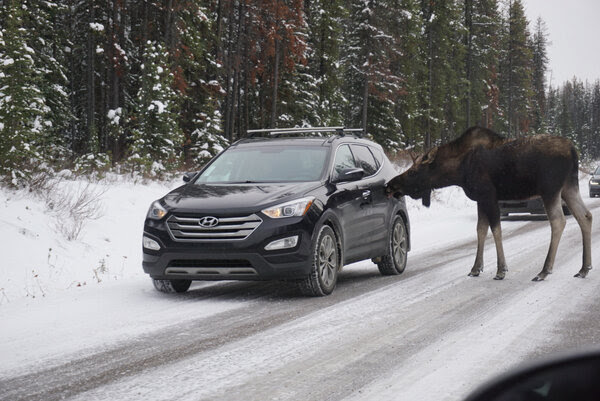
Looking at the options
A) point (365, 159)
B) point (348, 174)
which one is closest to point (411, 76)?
point (365, 159)

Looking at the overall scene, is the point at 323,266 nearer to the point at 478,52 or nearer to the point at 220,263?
the point at 220,263

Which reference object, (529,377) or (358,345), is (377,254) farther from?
(529,377)

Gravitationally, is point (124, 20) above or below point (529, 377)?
above

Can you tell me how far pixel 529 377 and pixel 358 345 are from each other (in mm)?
4492

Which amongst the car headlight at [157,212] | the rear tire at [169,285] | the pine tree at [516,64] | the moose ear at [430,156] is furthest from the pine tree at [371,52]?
the car headlight at [157,212]

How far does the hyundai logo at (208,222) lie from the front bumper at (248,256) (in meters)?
0.19

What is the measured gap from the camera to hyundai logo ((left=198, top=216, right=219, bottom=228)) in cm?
779

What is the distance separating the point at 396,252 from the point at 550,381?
914 centimetres

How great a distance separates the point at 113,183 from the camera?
1608 cm

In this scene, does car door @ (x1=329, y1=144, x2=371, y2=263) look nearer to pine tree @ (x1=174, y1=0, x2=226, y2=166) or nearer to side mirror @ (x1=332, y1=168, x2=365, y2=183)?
side mirror @ (x1=332, y1=168, x2=365, y2=183)

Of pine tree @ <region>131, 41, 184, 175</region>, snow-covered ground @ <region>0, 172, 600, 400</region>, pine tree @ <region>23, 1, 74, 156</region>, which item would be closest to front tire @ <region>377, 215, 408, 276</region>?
A: snow-covered ground @ <region>0, 172, 600, 400</region>

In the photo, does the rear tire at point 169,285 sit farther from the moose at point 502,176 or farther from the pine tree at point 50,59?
the pine tree at point 50,59

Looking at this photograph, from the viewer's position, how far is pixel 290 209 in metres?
7.90

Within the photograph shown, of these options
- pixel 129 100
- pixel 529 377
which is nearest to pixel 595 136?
pixel 129 100
